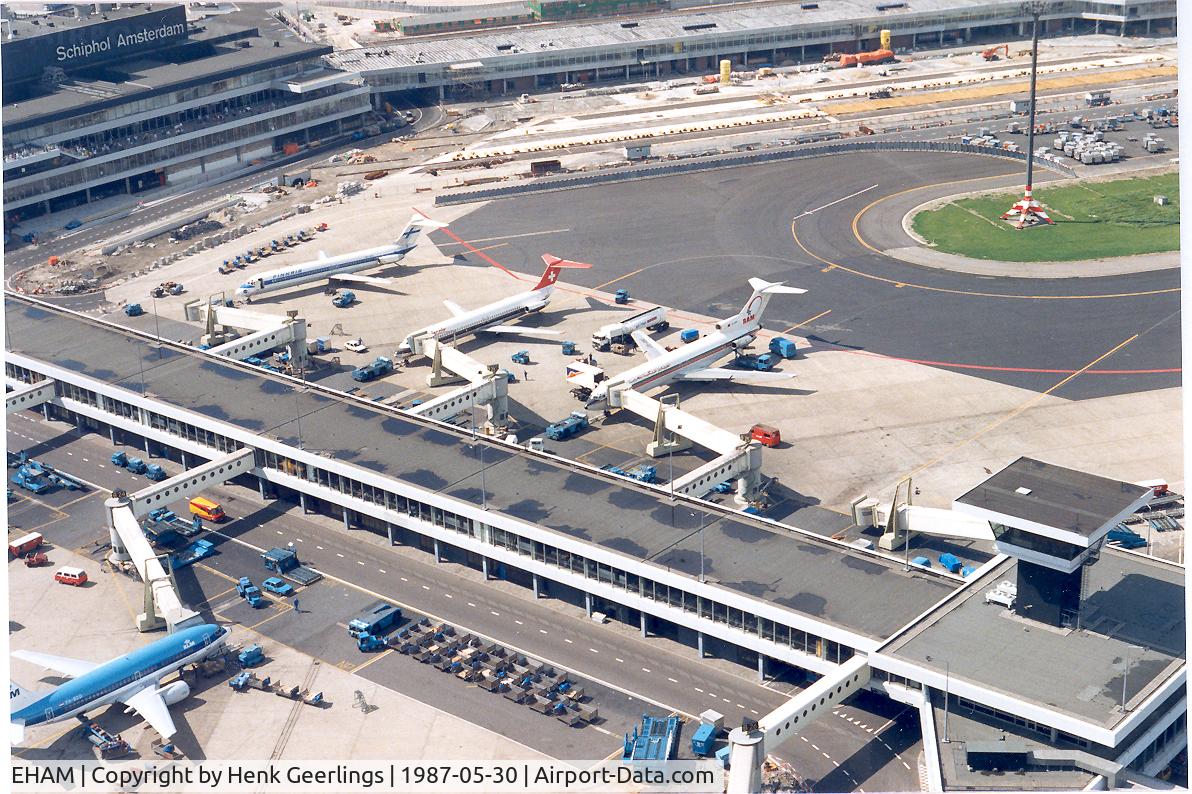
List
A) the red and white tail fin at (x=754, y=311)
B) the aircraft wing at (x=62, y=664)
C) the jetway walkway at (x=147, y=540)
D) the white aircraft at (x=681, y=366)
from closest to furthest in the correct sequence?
the aircraft wing at (x=62, y=664) < the jetway walkway at (x=147, y=540) < the white aircraft at (x=681, y=366) < the red and white tail fin at (x=754, y=311)

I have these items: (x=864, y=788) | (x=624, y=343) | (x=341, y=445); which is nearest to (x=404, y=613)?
(x=341, y=445)

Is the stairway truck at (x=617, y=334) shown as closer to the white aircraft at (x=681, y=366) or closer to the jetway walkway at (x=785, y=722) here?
the white aircraft at (x=681, y=366)

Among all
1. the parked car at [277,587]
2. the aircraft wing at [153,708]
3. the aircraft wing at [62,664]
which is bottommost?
the aircraft wing at [153,708]

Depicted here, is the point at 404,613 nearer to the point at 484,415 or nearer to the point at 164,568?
the point at 164,568

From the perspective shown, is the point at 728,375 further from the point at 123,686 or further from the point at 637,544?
the point at 123,686

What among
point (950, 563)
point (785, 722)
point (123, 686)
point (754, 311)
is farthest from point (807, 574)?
point (754, 311)

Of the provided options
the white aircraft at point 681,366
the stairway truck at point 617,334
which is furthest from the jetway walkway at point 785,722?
the stairway truck at point 617,334

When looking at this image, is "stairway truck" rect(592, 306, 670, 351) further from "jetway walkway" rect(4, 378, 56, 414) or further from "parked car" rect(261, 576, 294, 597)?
"jetway walkway" rect(4, 378, 56, 414)
